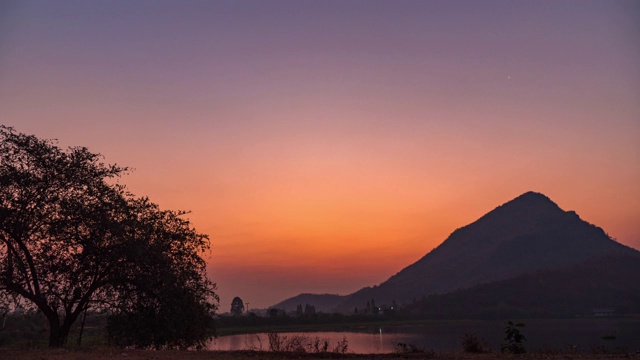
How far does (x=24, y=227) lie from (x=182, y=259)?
8.06 meters

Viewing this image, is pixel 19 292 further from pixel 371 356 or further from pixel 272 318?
pixel 272 318

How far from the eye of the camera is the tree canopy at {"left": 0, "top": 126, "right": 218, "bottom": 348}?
96.2 ft

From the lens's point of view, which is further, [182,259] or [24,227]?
[182,259]

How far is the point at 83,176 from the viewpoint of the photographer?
100 ft

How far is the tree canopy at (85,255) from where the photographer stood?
29.3 metres

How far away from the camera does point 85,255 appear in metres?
30.1

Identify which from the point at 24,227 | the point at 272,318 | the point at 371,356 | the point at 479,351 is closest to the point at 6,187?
the point at 24,227

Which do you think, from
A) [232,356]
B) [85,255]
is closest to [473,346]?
[232,356]

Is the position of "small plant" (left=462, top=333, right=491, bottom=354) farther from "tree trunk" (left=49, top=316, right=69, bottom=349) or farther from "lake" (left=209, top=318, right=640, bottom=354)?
"tree trunk" (left=49, top=316, right=69, bottom=349)

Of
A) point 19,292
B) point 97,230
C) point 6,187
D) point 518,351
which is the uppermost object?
point 6,187

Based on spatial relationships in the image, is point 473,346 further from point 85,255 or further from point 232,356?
point 85,255

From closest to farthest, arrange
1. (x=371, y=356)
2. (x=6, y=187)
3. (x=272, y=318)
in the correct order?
(x=371, y=356), (x=6, y=187), (x=272, y=318)

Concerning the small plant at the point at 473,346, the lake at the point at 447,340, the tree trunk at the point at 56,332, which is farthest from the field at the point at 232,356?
the tree trunk at the point at 56,332

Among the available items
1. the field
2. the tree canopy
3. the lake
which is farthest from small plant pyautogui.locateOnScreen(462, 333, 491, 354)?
the tree canopy
